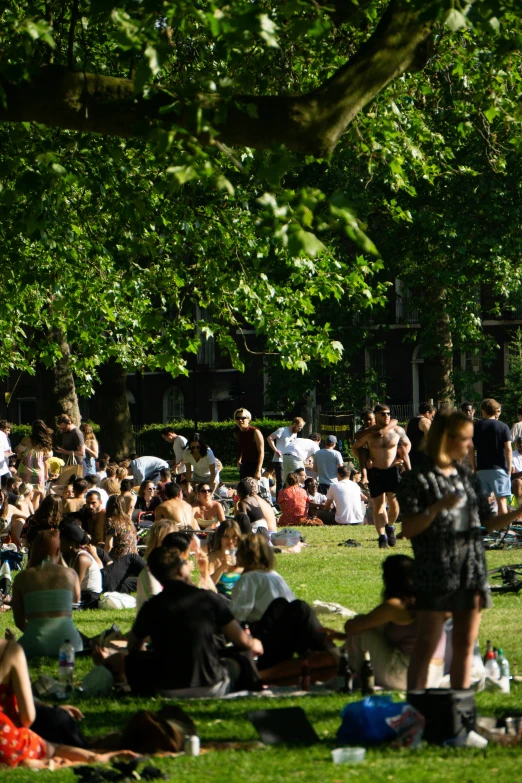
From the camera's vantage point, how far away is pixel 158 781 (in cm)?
598

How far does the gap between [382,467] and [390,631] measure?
8.91 m

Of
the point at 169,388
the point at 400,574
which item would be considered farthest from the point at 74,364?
the point at 169,388

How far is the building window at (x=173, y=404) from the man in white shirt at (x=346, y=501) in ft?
126

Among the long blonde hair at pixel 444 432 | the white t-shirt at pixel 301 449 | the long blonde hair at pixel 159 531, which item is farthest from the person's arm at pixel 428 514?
the white t-shirt at pixel 301 449

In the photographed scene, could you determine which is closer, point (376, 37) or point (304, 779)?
point (304, 779)

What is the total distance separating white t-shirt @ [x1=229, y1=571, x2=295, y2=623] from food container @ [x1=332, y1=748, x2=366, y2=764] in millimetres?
2859

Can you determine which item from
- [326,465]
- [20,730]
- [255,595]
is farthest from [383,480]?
[20,730]

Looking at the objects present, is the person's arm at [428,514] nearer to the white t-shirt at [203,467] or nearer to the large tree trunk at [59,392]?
the white t-shirt at [203,467]

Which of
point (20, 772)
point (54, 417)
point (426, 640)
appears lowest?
point (20, 772)

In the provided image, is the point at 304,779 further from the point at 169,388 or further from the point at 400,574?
the point at 169,388

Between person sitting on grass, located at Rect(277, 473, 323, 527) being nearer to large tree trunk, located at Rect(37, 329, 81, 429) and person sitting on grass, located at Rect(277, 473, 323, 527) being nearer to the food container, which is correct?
large tree trunk, located at Rect(37, 329, 81, 429)


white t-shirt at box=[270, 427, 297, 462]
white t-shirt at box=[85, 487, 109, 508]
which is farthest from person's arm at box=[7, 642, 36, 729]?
white t-shirt at box=[270, 427, 297, 462]

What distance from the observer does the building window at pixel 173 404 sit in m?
60.4

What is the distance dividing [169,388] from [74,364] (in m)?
35.4
